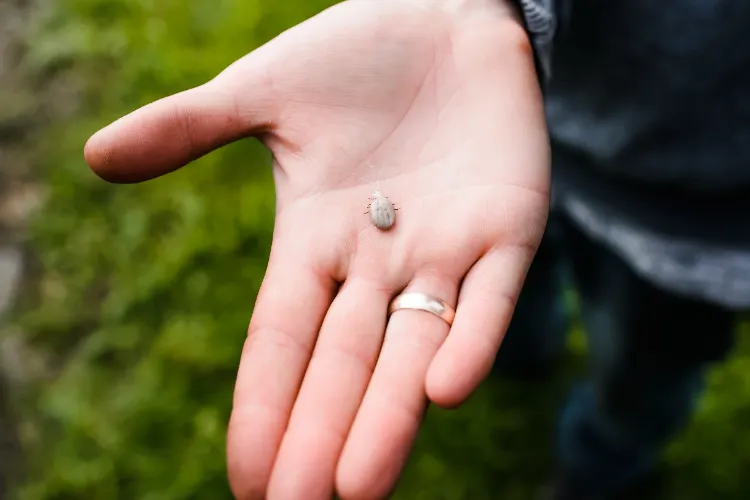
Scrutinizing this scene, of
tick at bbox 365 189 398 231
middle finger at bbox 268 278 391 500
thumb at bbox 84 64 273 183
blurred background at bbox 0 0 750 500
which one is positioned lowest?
blurred background at bbox 0 0 750 500

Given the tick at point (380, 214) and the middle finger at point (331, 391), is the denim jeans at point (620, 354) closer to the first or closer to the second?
the tick at point (380, 214)

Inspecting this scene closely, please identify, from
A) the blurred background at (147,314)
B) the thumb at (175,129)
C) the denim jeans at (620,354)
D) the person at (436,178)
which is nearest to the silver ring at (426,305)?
the person at (436,178)

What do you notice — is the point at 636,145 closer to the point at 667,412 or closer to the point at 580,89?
the point at 580,89

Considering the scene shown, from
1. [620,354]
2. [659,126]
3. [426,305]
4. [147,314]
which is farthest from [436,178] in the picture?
[147,314]

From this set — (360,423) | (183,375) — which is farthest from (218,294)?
(360,423)

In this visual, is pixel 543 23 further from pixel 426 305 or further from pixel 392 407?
pixel 392 407

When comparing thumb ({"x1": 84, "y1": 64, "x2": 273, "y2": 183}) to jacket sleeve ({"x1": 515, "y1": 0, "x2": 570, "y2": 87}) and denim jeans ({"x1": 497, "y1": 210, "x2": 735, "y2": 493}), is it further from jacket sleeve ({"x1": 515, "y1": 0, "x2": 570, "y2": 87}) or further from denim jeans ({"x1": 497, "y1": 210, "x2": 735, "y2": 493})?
denim jeans ({"x1": 497, "y1": 210, "x2": 735, "y2": 493})

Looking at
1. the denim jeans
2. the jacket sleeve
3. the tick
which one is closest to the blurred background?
the denim jeans

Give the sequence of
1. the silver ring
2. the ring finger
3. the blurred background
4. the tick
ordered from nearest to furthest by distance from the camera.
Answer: the ring finger → the silver ring → the tick → the blurred background
